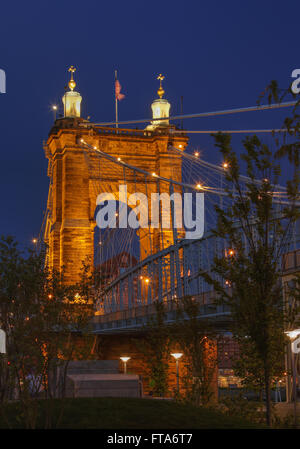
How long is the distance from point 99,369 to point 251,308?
63.1 feet

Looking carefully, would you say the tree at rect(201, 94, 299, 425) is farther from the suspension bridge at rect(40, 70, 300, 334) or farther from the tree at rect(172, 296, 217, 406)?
the suspension bridge at rect(40, 70, 300, 334)

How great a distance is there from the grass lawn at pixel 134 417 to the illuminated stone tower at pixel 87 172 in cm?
4430

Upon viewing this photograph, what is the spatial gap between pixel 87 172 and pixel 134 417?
51.2 metres

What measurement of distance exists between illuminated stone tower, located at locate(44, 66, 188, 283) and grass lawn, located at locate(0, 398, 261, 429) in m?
44.3

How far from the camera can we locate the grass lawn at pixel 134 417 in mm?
16109

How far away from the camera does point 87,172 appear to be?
67.2m

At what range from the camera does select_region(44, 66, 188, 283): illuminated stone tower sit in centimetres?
6450

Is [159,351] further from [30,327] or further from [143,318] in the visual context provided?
[30,327]

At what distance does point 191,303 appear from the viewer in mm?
32406

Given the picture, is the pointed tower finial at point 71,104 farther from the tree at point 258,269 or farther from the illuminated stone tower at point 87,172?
the tree at point 258,269
